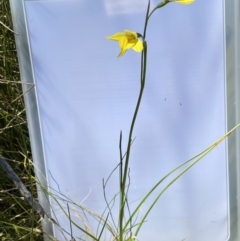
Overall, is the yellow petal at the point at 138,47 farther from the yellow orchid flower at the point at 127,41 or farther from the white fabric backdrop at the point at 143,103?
the white fabric backdrop at the point at 143,103

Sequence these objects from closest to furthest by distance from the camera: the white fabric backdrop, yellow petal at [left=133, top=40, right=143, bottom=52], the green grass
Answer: yellow petal at [left=133, top=40, right=143, bottom=52] → the white fabric backdrop → the green grass

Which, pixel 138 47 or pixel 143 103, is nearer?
pixel 138 47

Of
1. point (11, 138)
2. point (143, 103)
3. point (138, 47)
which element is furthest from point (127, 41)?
point (11, 138)

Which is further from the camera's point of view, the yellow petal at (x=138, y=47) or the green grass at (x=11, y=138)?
the green grass at (x=11, y=138)

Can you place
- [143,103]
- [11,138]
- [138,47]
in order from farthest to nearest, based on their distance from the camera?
[11,138]
[143,103]
[138,47]

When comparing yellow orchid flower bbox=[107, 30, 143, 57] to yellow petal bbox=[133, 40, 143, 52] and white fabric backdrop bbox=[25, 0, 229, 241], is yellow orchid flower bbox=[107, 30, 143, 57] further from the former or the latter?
white fabric backdrop bbox=[25, 0, 229, 241]

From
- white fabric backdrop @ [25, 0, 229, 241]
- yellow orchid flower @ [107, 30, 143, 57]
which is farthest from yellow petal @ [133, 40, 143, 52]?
white fabric backdrop @ [25, 0, 229, 241]

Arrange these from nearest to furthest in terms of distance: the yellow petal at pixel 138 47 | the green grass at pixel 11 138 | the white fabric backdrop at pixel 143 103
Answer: the yellow petal at pixel 138 47, the white fabric backdrop at pixel 143 103, the green grass at pixel 11 138

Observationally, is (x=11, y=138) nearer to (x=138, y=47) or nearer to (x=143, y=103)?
(x=143, y=103)

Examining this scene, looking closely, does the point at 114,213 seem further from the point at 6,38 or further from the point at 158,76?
the point at 6,38

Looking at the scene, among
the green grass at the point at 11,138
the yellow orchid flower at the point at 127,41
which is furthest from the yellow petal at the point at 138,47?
the green grass at the point at 11,138
